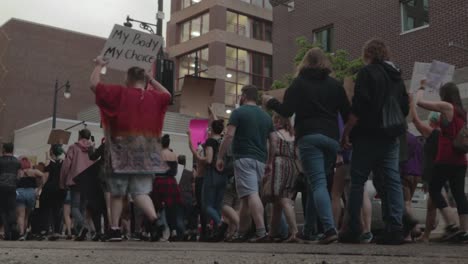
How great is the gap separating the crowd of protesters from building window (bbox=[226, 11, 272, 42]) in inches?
1303

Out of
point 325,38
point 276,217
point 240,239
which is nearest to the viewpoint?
point 276,217

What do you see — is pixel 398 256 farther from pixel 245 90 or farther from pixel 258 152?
pixel 245 90

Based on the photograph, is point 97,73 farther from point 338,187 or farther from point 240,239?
point 338,187

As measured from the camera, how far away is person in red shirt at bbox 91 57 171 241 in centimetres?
631

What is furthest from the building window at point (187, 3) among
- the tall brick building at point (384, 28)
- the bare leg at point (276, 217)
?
the bare leg at point (276, 217)

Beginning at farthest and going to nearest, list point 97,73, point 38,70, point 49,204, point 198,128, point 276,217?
point 38,70, point 198,128, point 49,204, point 276,217, point 97,73

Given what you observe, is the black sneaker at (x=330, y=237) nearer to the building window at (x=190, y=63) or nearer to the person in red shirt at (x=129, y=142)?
the person in red shirt at (x=129, y=142)

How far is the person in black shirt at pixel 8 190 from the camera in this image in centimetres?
991

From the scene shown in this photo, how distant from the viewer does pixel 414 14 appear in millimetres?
19766

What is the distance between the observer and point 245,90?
726 cm

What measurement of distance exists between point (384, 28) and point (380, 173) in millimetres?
15770

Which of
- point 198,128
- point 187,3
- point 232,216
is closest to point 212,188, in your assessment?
point 232,216

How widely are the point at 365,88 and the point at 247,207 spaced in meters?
2.44

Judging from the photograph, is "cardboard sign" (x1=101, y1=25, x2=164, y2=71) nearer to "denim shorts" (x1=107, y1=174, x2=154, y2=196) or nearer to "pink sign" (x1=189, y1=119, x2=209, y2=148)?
"denim shorts" (x1=107, y1=174, x2=154, y2=196)
